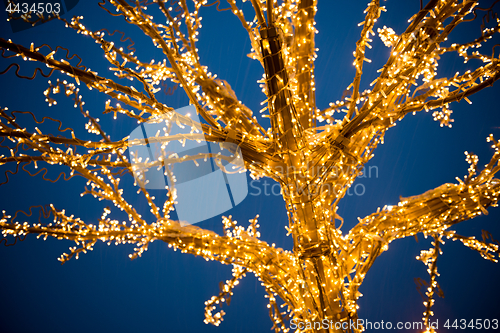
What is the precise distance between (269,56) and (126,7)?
42 centimetres

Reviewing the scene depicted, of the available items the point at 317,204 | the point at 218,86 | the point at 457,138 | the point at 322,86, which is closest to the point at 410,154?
the point at 457,138

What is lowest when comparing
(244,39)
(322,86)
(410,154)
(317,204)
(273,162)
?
(317,204)

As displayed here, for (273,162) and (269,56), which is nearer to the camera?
(269,56)

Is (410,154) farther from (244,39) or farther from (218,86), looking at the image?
(218,86)

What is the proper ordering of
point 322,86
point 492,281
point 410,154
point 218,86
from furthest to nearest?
point 322,86
point 410,154
point 492,281
point 218,86

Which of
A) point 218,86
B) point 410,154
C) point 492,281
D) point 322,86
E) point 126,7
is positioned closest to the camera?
point 126,7

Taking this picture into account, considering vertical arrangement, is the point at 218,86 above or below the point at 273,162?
above

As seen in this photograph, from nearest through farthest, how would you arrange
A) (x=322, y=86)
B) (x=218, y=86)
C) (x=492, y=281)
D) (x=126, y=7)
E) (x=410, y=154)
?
(x=126, y=7)
(x=218, y=86)
(x=492, y=281)
(x=410, y=154)
(x=322, y=86)

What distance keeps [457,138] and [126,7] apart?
2824mm

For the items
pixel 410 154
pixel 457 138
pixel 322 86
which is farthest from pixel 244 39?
pixel 457 138

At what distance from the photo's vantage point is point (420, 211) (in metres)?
1.02

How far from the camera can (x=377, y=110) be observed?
2.84 feet

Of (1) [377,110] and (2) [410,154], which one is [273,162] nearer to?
(1) [377,110]

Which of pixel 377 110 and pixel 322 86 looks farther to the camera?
pixel 322 86
